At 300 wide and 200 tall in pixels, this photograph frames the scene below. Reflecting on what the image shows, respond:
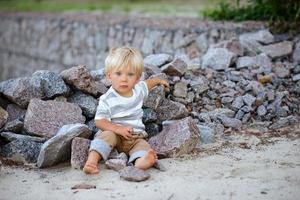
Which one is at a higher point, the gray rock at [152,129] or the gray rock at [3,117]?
the gray rock at [3,117]

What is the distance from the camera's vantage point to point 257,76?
5551 millimetres

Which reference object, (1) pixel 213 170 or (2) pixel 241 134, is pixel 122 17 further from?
(1) pixel 213 170

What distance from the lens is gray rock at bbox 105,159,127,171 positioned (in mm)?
3736

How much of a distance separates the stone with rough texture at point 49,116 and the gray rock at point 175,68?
43.6 inches

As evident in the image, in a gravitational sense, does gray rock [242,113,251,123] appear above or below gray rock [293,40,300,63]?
below

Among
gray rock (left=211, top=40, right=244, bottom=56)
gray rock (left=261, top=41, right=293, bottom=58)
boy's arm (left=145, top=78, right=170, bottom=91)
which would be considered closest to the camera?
boy's arm (left=145, top=78, right=170, bottom=91)

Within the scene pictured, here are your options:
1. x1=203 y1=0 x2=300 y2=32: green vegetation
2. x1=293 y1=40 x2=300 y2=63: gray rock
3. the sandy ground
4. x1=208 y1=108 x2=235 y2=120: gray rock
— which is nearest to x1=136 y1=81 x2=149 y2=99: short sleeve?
the sandy ground

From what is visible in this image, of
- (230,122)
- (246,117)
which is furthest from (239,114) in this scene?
(230,122)

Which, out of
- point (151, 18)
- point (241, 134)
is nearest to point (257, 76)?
point (241, 134)

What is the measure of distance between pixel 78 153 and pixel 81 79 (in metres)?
0.88

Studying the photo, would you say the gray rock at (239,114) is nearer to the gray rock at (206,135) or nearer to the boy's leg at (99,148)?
the gray rock at (206,135)

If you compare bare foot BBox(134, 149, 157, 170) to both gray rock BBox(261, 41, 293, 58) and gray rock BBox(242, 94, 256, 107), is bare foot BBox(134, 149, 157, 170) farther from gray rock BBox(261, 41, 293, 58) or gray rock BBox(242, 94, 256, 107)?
gray rock BBox(261, 41, 293, 58)

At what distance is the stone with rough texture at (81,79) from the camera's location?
446 centimetres

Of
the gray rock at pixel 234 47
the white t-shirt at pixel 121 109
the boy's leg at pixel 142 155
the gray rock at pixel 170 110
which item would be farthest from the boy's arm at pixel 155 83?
the gray rock at pixel 234 47
